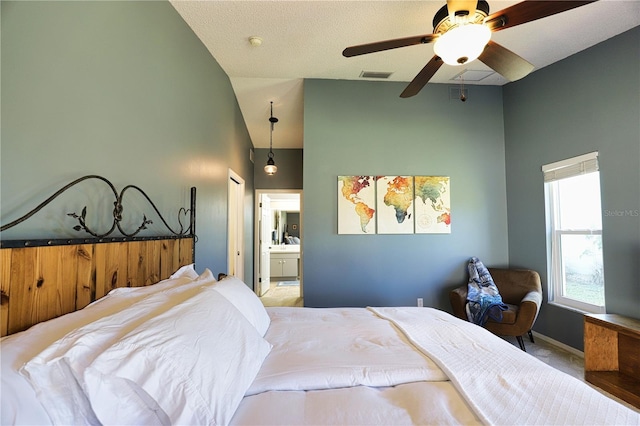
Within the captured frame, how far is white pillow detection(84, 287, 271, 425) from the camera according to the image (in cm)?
77

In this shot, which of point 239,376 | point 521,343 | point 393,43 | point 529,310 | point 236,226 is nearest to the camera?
point 239,376

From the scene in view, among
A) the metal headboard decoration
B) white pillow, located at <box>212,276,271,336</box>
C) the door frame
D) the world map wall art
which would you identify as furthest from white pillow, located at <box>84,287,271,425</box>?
the door frame

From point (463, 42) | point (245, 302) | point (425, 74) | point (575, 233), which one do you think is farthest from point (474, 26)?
point (575, 233)

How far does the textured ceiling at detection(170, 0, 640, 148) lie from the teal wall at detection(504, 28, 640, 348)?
211mm

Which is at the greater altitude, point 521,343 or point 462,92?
point 462,92

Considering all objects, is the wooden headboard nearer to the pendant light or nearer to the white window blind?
the pendant light

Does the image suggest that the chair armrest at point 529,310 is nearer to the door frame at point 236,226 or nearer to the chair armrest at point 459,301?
the chair armrest at point 459,301

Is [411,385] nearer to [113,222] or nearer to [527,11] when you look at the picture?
[113,222]

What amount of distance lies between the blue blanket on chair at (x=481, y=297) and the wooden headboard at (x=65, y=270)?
2.95m

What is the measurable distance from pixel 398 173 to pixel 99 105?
3025mm

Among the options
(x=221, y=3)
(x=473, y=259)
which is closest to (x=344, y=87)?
(x=221, y=3)

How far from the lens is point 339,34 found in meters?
2.71

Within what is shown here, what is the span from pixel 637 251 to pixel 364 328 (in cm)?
245

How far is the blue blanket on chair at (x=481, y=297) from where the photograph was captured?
2.95 meters
